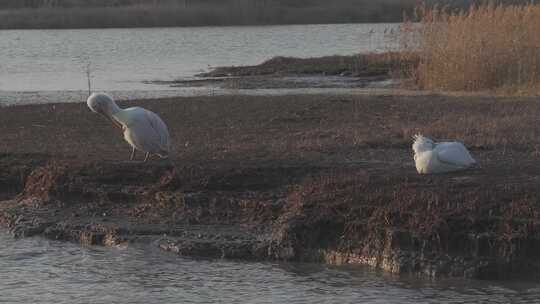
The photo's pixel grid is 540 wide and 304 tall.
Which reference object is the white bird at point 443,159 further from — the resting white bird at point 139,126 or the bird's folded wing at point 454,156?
the resting white bird at point 139,126

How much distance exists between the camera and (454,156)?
9773 mm

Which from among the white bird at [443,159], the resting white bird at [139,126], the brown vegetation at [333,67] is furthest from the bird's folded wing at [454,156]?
the brown vegetation at [333,67]

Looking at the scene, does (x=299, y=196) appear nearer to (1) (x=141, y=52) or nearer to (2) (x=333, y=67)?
(2) (x=333, y=67)

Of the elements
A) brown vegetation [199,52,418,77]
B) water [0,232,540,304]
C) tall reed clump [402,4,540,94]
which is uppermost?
tall reed clump [402,4,540,94]

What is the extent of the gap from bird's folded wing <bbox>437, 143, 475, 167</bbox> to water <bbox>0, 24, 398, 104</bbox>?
39.5 feet

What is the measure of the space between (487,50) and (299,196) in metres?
10.4

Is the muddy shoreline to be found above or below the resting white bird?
below

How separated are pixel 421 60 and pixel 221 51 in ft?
62.9

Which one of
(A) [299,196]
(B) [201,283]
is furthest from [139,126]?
(B) [201,283]

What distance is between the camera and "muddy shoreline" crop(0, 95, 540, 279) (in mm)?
8617

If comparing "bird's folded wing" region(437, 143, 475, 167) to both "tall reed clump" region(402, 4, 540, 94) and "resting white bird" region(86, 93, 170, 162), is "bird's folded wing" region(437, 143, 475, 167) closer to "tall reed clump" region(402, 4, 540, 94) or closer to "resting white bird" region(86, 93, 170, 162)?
"resting white bird" region(86, 93, 170, 162)

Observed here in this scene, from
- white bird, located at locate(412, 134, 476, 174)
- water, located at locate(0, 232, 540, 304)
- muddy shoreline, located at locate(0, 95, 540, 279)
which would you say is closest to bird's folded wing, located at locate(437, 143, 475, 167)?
white bird, located at locate(412, 134, 476, 174)

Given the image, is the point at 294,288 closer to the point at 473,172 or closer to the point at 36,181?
the point at 473,172

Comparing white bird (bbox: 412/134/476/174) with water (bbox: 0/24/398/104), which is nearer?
white bird (bbox: 412/134/476/174)
